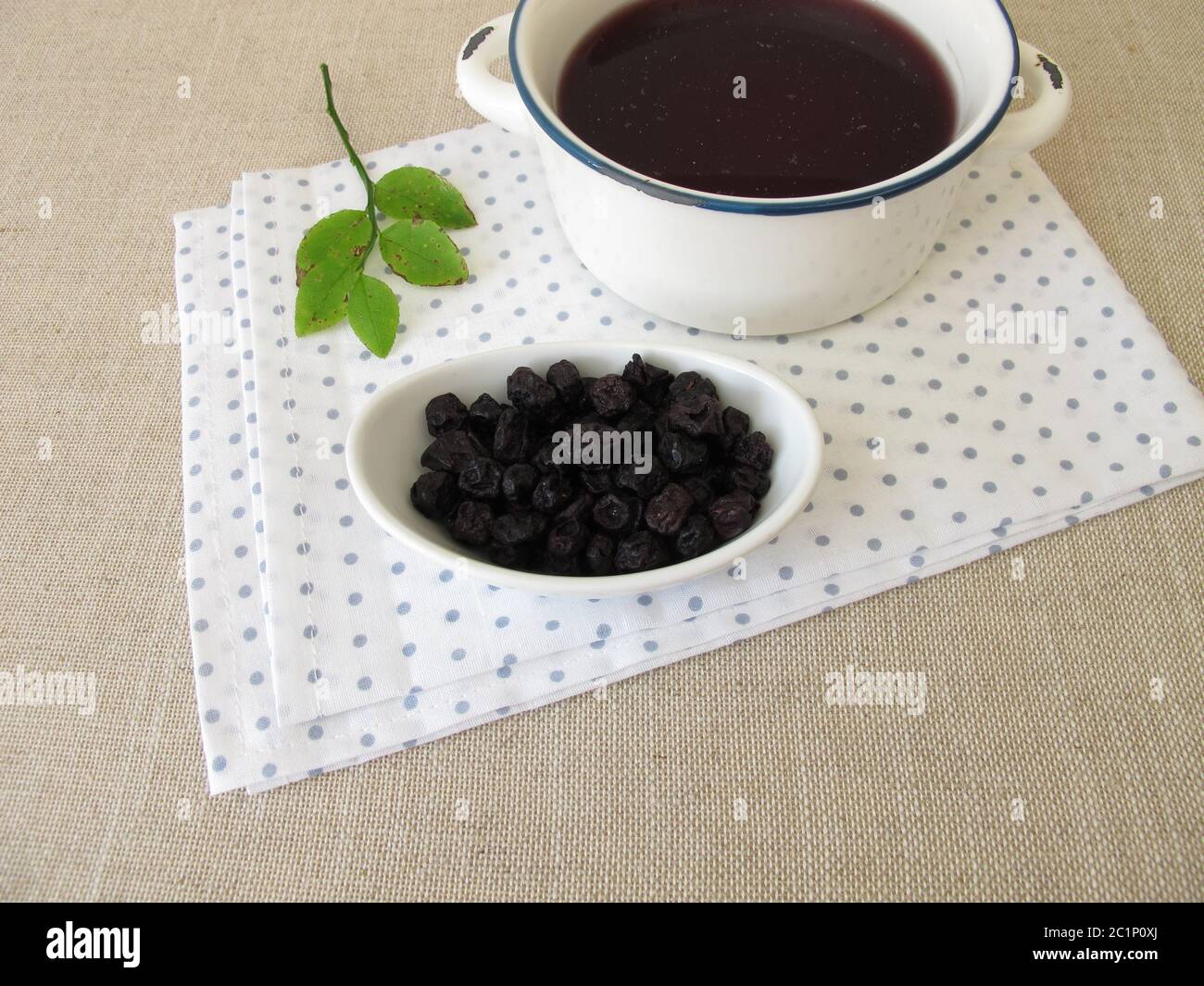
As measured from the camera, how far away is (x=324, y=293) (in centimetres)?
79

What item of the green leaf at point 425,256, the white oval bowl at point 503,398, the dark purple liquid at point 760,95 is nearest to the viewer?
the white oval bowl at point 503,398

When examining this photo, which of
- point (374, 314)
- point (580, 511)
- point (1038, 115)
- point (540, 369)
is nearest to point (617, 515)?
point (580, 511)

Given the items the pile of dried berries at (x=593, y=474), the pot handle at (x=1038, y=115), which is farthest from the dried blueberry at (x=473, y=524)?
the pot handle at (x=1038, y=115)

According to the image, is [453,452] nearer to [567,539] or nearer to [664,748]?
[567,539]

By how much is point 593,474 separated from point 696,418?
0.26 feet

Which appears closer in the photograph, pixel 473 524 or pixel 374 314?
pixel 473 524

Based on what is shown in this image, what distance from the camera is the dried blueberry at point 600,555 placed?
2.01 feet

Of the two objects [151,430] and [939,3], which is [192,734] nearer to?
[151,430]

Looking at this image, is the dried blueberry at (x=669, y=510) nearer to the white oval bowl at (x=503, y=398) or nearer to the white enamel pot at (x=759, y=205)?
the white oval bowl at (x=503, y=398)

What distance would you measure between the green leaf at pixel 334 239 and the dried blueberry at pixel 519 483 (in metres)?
0.30

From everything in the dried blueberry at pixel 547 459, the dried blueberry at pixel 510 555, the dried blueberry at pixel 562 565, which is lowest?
the dried blueberry at pixel 562 565

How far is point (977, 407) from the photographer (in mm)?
735

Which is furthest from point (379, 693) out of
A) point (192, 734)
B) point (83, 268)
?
point (83, 268)

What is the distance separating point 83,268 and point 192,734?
1.57 feet
